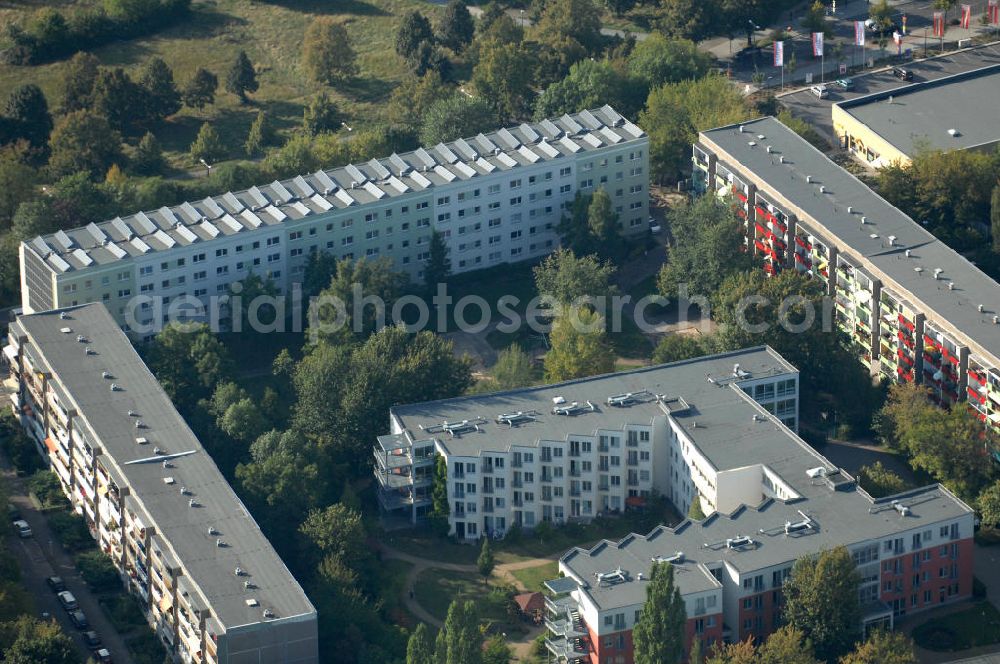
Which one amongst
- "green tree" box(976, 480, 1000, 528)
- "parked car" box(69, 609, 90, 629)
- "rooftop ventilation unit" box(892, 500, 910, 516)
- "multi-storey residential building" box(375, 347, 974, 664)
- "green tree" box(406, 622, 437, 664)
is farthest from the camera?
"green tree" box(976, 480, 1000, 528)

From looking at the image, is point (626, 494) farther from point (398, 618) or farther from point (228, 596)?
point (228, 596)

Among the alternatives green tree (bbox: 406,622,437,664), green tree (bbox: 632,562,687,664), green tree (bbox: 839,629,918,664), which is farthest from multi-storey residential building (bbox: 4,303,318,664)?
green tree (bbox: 839,629,918,664)

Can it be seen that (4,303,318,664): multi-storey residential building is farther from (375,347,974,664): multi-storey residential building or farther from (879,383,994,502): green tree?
(879,383,994,502): green tree

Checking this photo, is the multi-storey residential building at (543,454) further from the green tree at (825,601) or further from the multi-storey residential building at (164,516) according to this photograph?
the green tree at (825,601)

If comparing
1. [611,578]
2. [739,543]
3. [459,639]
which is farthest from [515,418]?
[459,639]

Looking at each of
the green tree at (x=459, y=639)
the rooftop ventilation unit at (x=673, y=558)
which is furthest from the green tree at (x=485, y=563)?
the rooftop ventilation unit at (x=673, y=558)
